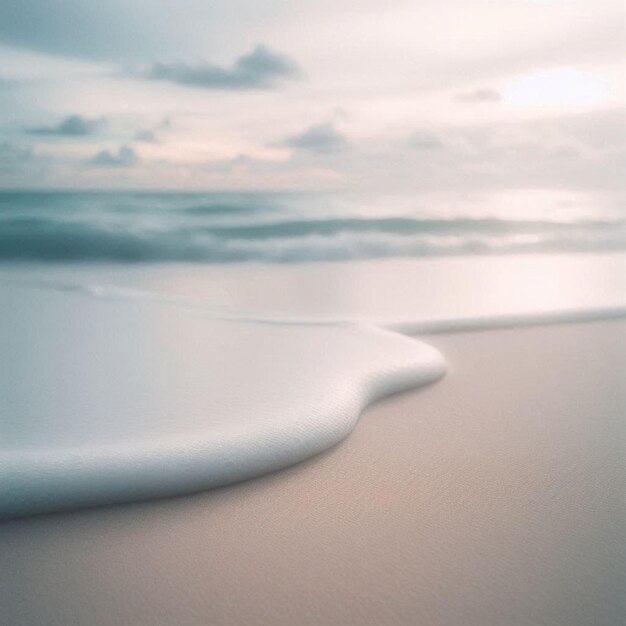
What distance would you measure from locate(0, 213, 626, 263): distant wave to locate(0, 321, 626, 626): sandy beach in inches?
177

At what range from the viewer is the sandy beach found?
741 mm

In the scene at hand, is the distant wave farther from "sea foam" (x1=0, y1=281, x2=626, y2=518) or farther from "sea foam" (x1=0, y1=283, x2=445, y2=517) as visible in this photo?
"sea foam" (x1=0, y1=283, x2=445, y2=517)

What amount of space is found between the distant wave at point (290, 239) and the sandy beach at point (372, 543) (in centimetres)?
448

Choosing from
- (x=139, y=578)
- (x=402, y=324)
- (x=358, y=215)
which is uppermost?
(x=358, y=215)

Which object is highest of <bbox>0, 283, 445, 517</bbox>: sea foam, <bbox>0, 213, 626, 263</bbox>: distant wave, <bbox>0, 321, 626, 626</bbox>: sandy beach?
<bbox>0, 213, 626, 263</bbox>: distant wave

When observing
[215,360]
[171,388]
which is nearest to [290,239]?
[215,360]

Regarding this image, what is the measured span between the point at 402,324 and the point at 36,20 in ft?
15.4

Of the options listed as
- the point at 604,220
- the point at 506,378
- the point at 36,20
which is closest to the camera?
the point at 506,378

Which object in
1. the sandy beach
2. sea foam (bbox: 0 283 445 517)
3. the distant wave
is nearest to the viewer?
the sandy beach

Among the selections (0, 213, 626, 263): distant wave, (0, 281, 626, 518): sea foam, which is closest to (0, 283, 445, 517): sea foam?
(0, 281, 626, 518): sea foam

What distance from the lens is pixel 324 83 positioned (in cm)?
703

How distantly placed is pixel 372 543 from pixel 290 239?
5.53 m

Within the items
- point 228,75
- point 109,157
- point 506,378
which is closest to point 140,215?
point 109,157

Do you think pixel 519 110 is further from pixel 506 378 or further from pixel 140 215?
pixel 506 378
